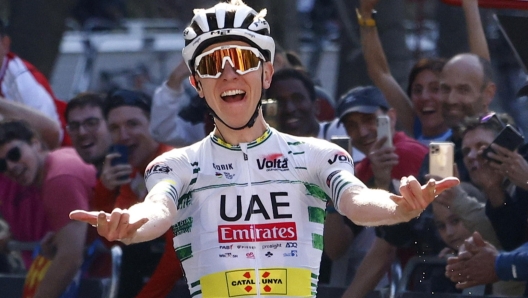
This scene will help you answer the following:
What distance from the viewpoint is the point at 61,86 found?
1368cm

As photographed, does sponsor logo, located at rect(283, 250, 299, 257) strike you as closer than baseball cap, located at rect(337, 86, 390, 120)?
Yes

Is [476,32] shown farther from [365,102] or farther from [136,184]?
[136,184]

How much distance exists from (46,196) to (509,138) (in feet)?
9.30

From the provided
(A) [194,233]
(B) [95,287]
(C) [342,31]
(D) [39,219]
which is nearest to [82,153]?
(D) [39,219]

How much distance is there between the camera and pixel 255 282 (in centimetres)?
447

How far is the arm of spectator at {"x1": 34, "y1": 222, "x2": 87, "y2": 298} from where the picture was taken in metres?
6.66

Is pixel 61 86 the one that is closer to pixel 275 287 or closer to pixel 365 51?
pixel 365 51

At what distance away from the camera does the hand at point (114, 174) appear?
6.78 meters

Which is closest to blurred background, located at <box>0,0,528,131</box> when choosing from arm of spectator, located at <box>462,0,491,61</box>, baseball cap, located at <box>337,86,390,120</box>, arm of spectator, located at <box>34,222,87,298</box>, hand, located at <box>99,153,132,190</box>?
arm of spectator, located at <box>462,0,491,61</box>

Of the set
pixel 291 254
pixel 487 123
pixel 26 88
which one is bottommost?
pixel 291 254

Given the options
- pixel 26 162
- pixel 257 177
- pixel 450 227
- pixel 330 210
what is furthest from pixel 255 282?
pixel 26 162

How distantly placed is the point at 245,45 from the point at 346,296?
2.19 meters

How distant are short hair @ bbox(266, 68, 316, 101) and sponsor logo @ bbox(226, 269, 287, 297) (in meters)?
2.66

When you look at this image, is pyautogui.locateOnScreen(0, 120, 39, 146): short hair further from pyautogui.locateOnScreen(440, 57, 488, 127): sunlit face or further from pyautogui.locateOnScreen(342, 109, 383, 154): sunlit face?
pyautogui.locateOnScreen(440, 57, 488, 127): sunlit face
